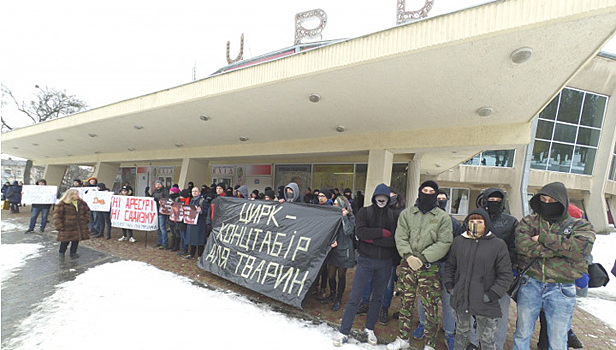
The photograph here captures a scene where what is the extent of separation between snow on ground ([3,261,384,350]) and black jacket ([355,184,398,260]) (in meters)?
1.08

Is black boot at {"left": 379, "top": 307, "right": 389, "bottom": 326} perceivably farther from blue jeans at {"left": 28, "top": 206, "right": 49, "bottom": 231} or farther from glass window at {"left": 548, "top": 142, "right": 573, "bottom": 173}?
glass window at {"left": 548, "top": 142, "right": 573, "bottom": 173}

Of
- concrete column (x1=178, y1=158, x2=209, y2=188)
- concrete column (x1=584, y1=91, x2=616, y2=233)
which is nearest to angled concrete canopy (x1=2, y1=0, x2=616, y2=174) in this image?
concrete column (x1=178, y1=158, x2=209, y2=188)

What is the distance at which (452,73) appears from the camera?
3.72 metres

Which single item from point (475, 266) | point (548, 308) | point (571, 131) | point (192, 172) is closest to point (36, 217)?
point (192, 172)

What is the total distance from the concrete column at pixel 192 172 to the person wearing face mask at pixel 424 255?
9989mm

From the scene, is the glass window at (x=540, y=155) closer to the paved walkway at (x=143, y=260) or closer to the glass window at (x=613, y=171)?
the glass window at (x=613, y=171)

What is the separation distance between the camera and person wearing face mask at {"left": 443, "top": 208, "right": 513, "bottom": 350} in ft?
7.77

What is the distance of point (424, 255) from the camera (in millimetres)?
2732

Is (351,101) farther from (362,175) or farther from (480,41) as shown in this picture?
(362,175)

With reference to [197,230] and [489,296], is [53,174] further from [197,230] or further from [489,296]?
[489,296]

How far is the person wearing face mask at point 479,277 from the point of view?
2.37 m

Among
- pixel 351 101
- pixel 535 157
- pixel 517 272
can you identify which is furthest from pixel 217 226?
pixel 535 157

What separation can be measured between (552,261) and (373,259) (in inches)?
67.6

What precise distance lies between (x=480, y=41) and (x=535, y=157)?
2276cm
